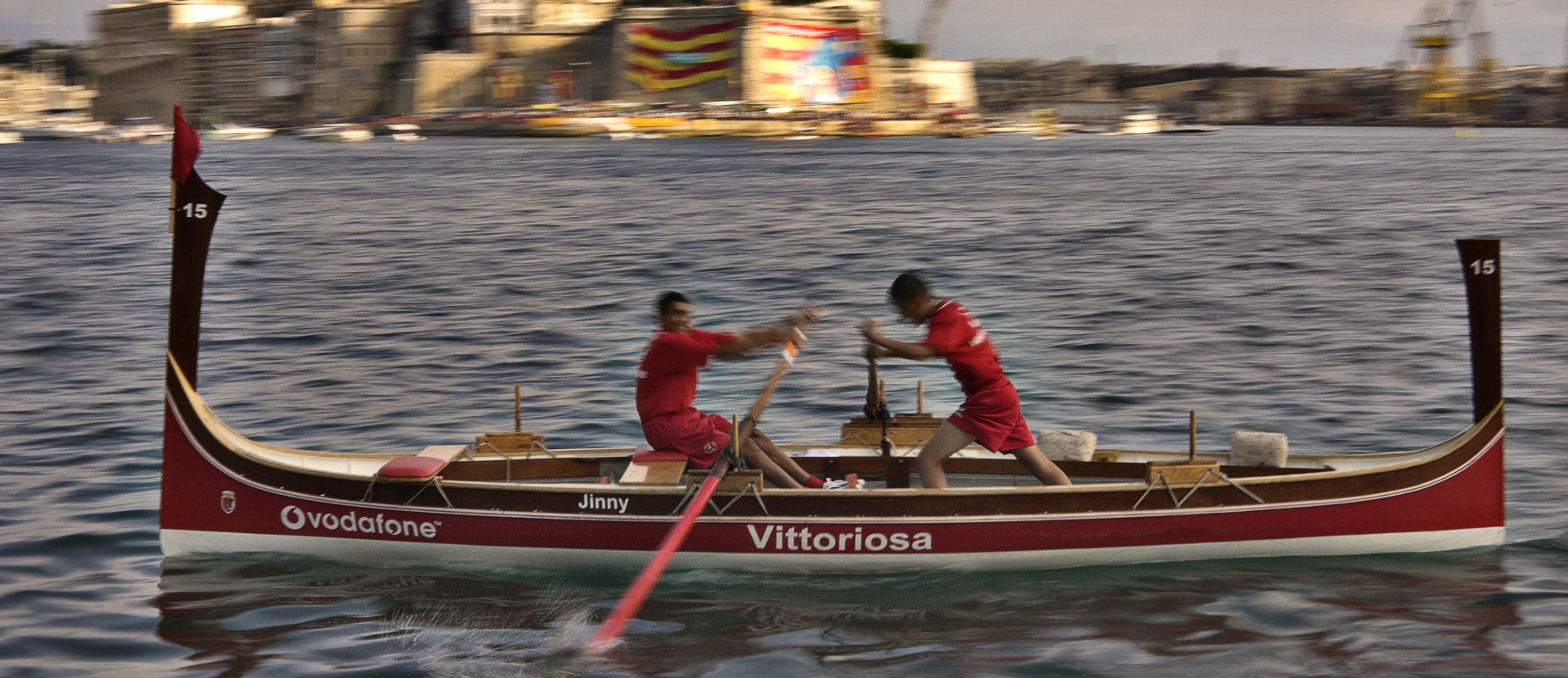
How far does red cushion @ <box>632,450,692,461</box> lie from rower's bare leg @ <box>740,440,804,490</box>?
1.38 feet

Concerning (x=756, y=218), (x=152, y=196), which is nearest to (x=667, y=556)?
(x=756, y=218)

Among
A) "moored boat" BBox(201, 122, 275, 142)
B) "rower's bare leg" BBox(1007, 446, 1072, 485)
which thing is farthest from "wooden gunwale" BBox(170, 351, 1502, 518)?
"moored boat" BBox(201, 122, 275, 142)

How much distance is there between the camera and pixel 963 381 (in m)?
9.58

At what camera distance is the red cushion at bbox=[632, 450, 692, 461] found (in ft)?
32.5

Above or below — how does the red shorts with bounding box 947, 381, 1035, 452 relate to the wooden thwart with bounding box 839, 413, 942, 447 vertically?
above

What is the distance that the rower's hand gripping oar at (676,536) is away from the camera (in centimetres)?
888

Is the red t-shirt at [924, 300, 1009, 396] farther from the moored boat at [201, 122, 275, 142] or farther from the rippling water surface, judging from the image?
the moored boat at [201, 122, 275, 142]

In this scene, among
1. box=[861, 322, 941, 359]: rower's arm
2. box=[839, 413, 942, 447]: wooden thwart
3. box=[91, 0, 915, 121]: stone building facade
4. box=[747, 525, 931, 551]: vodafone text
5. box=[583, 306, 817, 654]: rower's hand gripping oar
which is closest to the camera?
box=[583, 306, 817, 654]: rower's hand gripping oar

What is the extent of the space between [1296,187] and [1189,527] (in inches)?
1860

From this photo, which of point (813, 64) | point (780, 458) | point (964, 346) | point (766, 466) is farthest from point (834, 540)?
point (813, 64)

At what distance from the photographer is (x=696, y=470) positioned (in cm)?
988

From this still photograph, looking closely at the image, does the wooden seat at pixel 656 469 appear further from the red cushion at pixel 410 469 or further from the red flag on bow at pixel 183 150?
the red flag on bow at pixel 183 150

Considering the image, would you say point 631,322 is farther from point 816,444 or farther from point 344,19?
point 344,19

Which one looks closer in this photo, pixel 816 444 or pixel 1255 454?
pixel 1255 454
